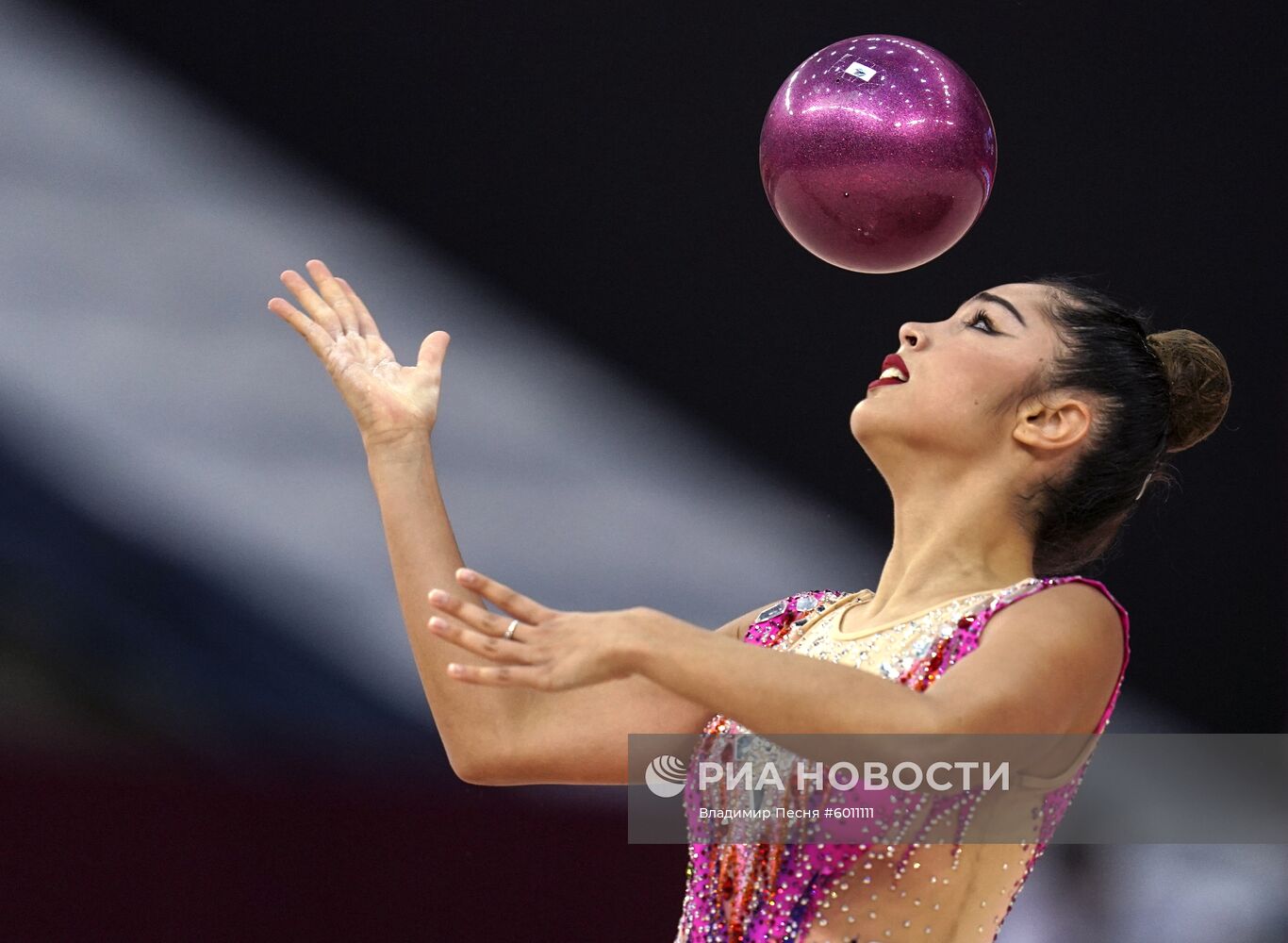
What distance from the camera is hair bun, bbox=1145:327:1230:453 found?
5.20 ft

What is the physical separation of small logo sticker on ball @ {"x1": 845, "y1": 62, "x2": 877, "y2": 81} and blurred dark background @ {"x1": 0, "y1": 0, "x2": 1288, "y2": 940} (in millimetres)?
1109

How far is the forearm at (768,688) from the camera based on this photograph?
3.70 feet

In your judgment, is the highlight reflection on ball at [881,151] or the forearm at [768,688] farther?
the highlight reflection on ball at [881,151]

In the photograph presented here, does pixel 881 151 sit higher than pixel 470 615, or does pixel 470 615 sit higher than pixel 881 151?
pixel 881 151

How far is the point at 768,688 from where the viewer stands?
1139mm

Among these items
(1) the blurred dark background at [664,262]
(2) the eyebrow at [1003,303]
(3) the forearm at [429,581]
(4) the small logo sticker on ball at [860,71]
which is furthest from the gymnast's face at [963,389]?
(1) the blurred dark background at [664,262]

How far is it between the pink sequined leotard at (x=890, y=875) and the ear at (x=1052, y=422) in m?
0.16

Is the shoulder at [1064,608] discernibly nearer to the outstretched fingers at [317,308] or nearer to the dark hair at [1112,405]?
the dark hair at [1112,405]

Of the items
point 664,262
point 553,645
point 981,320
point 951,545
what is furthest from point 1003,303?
point 664,262

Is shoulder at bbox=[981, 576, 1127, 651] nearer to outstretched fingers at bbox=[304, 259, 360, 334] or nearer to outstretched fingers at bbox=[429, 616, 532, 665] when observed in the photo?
outstretched fingers at bbox=[429, 616, 532, 665]

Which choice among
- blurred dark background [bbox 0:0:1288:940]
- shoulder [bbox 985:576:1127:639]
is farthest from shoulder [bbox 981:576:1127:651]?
blurred dark background [bbox 0:0:1288:940]

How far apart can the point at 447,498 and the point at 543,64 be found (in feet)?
2.57

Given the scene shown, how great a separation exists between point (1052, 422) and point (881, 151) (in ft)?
1.05

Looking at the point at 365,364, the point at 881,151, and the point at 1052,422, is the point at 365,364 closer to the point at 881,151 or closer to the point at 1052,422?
the point at 881,151
